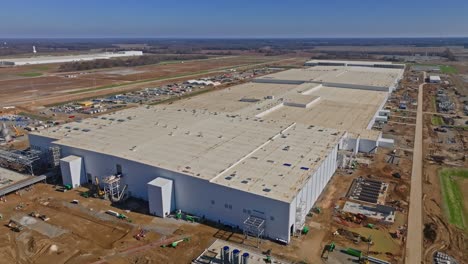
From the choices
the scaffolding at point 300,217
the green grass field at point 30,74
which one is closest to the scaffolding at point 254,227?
the scaffolding at point 300,217

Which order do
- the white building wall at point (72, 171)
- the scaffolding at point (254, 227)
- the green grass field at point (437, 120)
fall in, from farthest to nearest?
1. the green grass field at point (437, 120)
2. the white building wall at point (72, 171)
3. the scaffolding at point (254, 227)

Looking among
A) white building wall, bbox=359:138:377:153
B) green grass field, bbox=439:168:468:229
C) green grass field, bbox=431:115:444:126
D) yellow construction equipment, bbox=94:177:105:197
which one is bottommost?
green grass field, bbox=439:168:468:229

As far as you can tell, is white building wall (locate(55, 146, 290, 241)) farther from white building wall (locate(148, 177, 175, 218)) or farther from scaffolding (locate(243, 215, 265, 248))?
white building wall (locate(148, 177, 175, 218))

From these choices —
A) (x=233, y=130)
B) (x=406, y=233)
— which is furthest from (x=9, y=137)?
(x=406, y=233)

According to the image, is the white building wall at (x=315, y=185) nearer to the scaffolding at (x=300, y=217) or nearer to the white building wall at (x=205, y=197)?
the scaffolding at (x=300, y=217)

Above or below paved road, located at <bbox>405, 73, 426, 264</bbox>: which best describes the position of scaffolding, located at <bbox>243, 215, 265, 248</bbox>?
above

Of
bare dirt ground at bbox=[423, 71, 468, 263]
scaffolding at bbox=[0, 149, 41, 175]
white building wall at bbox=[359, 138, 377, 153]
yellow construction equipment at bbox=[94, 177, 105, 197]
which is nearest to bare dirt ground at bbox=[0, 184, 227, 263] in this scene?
yellow construction equipment at bbox=[94, 177, 105, 197]
